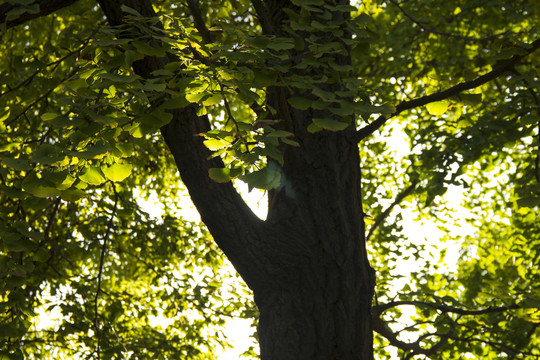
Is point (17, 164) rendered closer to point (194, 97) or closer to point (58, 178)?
point (58, 178)

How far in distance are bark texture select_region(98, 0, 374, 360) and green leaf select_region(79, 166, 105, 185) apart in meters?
0.96

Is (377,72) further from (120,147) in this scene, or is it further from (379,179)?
(120,147)

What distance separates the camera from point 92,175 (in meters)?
2.55

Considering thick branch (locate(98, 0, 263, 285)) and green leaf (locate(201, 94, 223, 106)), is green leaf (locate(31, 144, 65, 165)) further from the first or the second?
thick branch (locate(98, 0, 263, 285))

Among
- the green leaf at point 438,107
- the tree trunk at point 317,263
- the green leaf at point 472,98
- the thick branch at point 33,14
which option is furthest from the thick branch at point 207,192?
the green leaf at point 472,98

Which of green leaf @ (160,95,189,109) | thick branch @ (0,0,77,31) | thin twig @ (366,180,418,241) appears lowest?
green leaf @ (160,95,189,109)

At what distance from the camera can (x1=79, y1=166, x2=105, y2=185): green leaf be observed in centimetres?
253

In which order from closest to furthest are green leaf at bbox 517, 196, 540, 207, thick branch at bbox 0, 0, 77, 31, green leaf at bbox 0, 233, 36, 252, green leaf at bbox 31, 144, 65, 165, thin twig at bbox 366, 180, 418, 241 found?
green leaf at bbox 31, 144, 65, 165 → green leaf at bbox 517, 196, 540, 207 → green leaf at bbox 0, 233, 36, 252 → thick branch at bbox 0, 0, 77, 31 → thin twig at bbox 366, 180, 418, 241

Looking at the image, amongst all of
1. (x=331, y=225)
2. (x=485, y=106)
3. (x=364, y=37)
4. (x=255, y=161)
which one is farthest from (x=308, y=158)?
(x=485, y=106)

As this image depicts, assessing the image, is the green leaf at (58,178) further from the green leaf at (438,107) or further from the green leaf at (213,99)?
the green leaf at (438,107)

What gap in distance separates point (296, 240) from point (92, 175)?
1430 millimetres

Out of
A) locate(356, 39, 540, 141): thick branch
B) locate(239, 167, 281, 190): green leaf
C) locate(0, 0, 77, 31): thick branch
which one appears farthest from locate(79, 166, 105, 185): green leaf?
locate(356, 39, 540, 141): thick branch

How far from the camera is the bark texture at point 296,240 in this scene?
3428 millimetres

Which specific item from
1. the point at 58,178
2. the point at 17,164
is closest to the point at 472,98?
the point at 58,178
